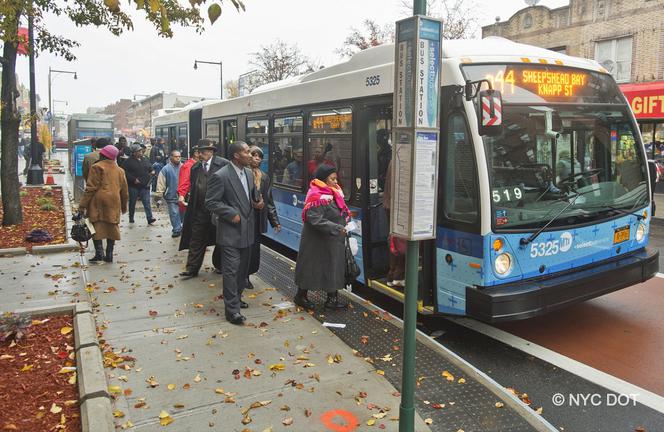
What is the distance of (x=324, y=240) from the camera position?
5.90 meters

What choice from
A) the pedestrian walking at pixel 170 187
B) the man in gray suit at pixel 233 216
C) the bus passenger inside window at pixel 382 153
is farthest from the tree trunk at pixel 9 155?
the bus passenger inside window at pixel 382 153

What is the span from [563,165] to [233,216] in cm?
333

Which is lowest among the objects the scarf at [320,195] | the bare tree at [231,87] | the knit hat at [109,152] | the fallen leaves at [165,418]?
the fallen leaves at [165,418]

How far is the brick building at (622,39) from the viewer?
18438 millimetres

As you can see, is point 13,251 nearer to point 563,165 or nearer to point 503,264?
point 503,264

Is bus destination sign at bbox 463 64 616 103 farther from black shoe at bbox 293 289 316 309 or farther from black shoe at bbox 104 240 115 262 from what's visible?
black shoe at bbox 104 240 115 262

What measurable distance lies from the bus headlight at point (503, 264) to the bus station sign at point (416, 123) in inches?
78.4

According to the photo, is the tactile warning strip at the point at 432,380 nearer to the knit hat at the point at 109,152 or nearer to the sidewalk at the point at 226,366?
the sidewalk at the point at 226,366

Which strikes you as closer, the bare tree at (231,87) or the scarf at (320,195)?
the scarf at (320,195)

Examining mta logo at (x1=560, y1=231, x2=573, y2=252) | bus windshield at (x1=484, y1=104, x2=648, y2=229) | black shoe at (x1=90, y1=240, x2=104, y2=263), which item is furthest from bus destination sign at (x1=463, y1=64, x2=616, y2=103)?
black shoe at (x1=90, y1=240, x2=104, y2=263)

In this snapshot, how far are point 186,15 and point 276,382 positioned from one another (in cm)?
913

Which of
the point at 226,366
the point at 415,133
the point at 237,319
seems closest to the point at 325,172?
the point at 237,319

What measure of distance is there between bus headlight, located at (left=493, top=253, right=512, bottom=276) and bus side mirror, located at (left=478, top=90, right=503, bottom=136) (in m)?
1.12

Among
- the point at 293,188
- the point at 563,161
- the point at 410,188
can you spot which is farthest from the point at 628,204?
the point at 293,188
